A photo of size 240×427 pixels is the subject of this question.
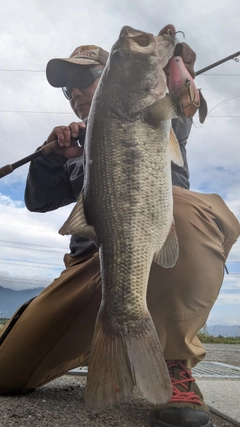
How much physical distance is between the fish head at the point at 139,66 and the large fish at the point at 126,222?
0.01 metres

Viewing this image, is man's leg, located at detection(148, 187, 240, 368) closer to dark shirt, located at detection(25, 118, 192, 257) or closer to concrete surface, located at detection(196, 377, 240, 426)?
concrete surface, located at detection(196, 377, 240, 426)

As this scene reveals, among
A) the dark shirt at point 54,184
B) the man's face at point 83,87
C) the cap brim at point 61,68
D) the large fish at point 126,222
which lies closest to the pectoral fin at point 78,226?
the large fish at point 126,222

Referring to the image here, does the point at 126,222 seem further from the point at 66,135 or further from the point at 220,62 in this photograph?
the point at 220,62

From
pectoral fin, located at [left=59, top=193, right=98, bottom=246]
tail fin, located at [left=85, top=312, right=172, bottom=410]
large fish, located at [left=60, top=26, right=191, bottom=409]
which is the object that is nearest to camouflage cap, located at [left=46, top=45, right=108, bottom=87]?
large fish, located at [left=60, top=26, right=191, bottom=409]

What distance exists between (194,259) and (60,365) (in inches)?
47.8

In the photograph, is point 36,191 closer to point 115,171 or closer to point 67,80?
point 67,80

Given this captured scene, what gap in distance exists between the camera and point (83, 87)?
3.43 meters

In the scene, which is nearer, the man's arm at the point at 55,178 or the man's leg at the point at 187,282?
the man's leg at the point at 187,282

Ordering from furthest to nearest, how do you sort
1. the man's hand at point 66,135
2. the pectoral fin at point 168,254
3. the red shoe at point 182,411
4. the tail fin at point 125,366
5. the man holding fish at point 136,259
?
the man's hand at point 66,135
the red shoe at point 182,411
the pectoral fin at point 168,254
the man holding fish at point 136,259
the tail fin at point 125,366

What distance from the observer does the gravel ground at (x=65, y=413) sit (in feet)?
6.95

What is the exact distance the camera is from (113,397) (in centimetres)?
167

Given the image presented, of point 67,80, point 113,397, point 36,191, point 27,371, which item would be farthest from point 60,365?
point 67,80

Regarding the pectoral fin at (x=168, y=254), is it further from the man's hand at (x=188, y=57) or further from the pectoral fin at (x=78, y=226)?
the man's hand at (x=188, y=57)

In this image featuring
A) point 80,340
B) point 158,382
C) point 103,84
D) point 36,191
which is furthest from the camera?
point 36,191
